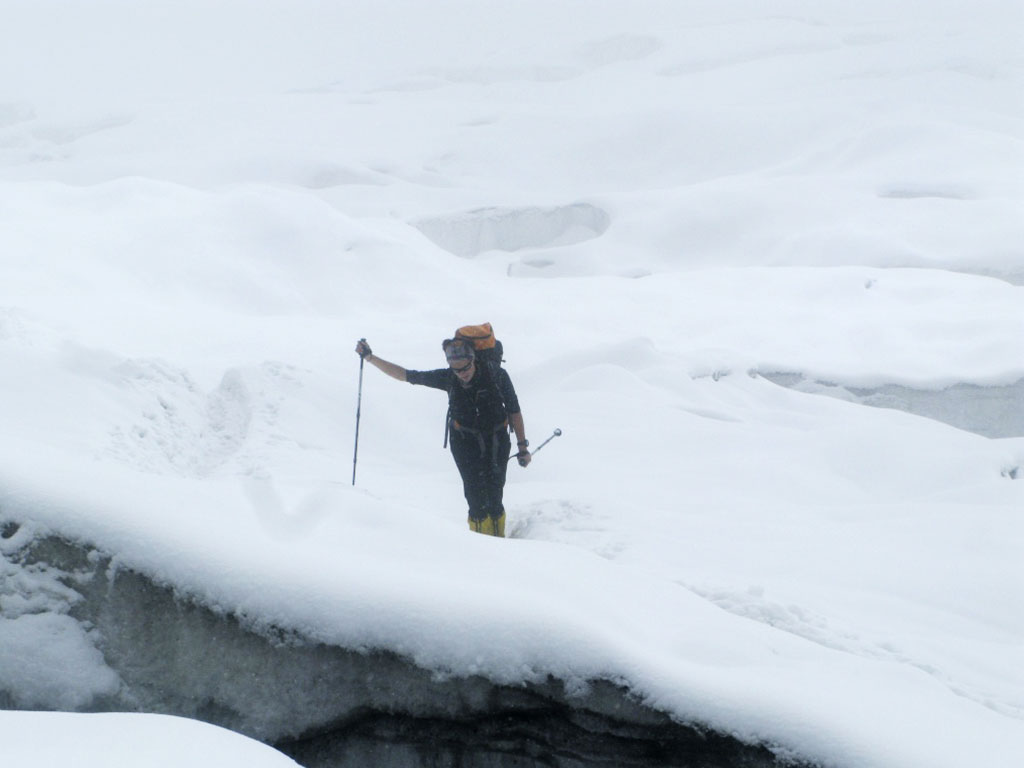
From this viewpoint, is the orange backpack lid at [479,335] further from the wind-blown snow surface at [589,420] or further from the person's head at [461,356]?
the wind-blown snow surface at [589,420]

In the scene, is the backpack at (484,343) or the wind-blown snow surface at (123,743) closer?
the wind-blown snow surface at (123,743)

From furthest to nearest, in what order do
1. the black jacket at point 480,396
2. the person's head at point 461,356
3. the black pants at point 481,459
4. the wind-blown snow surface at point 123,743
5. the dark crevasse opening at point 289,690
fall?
the black pants at point 481,459 → the black jacket at point 480,396 → the person's head at point 461,356 → the dark crevasse opening at point 289,690 → the wind-blown snow surface at point 123,743

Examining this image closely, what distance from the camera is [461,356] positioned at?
5637 mm

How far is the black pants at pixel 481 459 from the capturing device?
19.5 ft

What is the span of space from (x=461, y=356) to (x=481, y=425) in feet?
1.85

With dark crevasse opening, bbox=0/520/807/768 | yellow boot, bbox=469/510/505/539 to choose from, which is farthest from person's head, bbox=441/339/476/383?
dark crevasse opening, bbox=0/520/807/768

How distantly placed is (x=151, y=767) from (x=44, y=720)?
458 mm

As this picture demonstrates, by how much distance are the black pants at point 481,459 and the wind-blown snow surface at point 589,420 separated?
90 cm

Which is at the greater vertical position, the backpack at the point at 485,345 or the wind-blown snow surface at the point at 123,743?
the wind-blown snow surface at the point at 123,743

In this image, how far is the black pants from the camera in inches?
234

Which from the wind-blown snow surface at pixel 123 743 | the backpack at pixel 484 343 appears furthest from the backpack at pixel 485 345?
the wind-blown snow surface at pixel 123 743

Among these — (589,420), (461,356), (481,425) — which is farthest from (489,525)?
(589,420)

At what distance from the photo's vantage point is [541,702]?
9.43ft

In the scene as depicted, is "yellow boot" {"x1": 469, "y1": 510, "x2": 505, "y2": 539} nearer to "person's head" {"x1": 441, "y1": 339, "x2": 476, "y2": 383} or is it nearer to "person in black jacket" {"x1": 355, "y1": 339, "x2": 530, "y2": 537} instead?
"person in black jacket" {"x1": 355, "y1": 339, "x2": 530, "y2": 537}
